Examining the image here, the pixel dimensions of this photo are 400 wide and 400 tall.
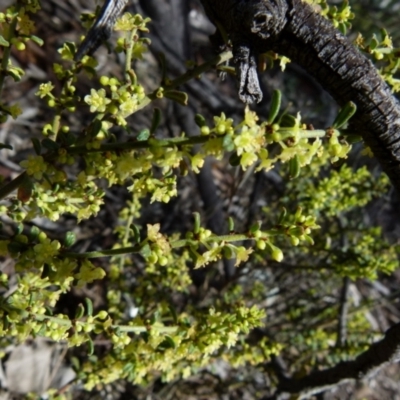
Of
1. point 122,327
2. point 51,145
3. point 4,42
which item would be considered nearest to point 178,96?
point 51,145

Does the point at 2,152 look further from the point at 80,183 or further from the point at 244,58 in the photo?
the point at 244,58

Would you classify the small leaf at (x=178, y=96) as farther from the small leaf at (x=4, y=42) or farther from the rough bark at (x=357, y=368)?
the rough bark at (x=357, y=368)

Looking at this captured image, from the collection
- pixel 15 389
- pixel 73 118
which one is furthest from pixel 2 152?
pixel 15 389

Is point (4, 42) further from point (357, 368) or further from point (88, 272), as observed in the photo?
point (357, 368)

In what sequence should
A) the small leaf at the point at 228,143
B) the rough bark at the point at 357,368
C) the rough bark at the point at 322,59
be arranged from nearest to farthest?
the small leaf at the point at 228,143 < the rough bark at the point at 322,59 < the rough bark at the point at 357,368

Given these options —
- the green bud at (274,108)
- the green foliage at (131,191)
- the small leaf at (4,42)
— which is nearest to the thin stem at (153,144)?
the green foliage at (131,191)

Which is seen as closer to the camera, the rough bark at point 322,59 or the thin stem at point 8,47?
the rough bark at point 322,59

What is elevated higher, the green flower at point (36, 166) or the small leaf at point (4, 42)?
the small leaf at point (4, 42)

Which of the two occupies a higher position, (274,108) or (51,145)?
(51,145)

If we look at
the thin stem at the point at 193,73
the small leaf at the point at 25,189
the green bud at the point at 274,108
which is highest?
the thin stem at the point at 193,73
